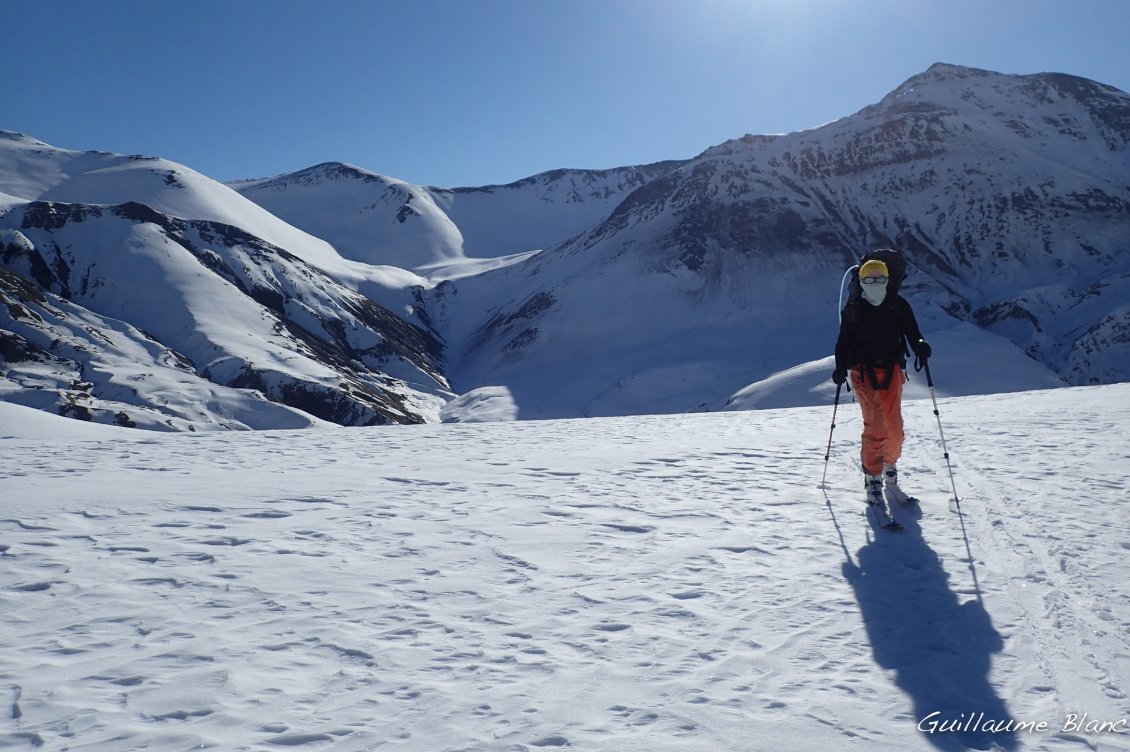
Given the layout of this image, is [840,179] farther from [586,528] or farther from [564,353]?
[586,528]

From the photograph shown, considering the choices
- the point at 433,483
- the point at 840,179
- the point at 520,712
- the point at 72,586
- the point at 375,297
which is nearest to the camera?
the point at 520,712

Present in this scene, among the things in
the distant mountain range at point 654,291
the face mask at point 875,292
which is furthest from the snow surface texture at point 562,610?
the distant mountain range at point 654,291

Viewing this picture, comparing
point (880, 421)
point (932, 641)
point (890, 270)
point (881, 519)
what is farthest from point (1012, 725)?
point (890, 270)

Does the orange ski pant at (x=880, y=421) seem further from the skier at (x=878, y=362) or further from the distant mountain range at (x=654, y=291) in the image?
the distant mountain range at (x=654, y=291)

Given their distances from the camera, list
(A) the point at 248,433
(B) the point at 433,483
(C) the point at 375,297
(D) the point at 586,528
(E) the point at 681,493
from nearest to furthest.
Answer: (D) the point at 586,528 → (E) the point at 681,493 → (B) the point at 433,483 → (A) the point at 248,433 → (C) the point at 375,297

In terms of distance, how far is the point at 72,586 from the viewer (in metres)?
5.04

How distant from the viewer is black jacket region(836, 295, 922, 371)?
309 inches

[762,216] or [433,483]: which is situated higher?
[762,216]

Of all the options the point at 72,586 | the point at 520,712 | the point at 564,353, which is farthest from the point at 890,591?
the point at 564,353

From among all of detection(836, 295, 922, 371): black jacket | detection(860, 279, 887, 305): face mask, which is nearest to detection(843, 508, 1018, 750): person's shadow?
detection(836, 295, 922, 371): black jacket

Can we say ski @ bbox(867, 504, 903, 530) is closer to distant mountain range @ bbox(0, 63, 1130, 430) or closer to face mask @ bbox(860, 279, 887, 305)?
face mask @ bbox(860, 279, 887, 305)

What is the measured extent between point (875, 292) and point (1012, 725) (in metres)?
5.38

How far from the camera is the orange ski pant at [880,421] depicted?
7824mm

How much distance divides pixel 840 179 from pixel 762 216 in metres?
22.4
